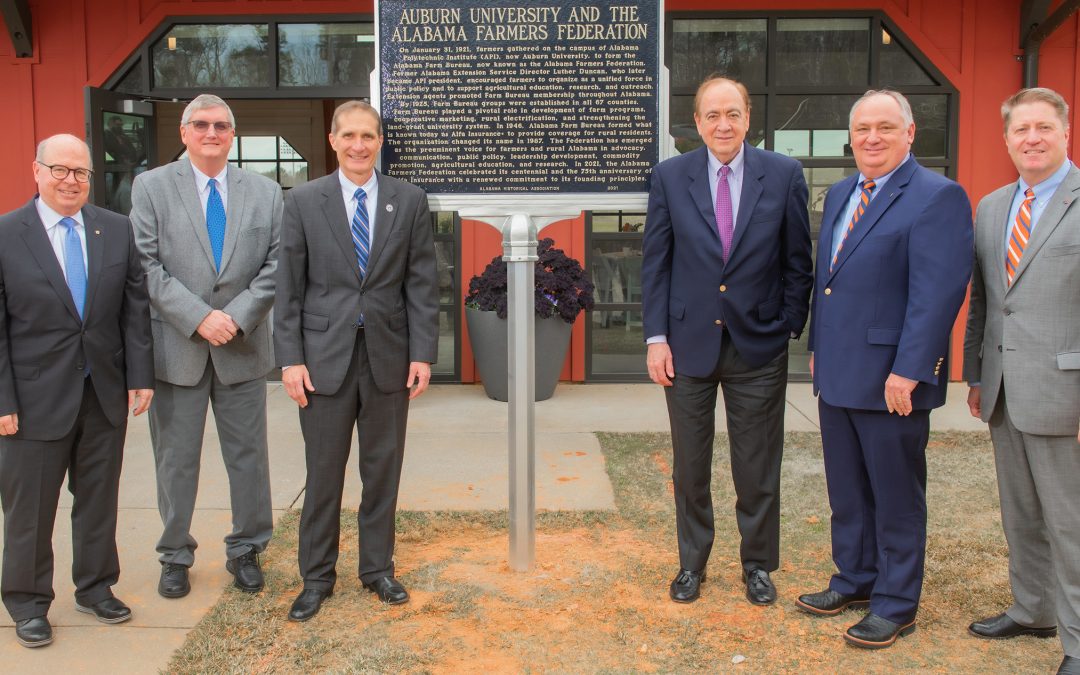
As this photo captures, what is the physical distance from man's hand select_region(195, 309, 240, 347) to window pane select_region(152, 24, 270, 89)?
518cm

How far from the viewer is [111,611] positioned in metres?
3.79

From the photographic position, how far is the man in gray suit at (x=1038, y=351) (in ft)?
10.8

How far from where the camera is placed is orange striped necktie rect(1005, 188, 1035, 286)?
3406 mm

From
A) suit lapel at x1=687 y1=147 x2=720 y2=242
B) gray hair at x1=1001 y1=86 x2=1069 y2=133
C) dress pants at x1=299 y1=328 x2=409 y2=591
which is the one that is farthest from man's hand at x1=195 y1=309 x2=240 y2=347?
gray hair at x1=1001 y1=86 x2=1069 y2=133

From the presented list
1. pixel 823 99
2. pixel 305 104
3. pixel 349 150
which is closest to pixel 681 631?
pixel 349 150

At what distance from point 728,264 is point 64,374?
99.9 inches

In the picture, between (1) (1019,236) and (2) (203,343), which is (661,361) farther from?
(2) (203,343)

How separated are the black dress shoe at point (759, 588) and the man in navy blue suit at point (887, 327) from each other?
399mm

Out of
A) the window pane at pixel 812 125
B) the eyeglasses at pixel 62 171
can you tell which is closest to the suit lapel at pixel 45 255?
the eyeglasses at pixel 62 171

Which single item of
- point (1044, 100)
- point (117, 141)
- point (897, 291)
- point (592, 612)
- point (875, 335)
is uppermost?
point (117, 141)

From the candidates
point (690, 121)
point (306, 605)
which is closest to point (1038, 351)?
point (306, 605)

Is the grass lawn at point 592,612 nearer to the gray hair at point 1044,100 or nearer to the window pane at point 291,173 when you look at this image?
the gray hair at point 1044,100

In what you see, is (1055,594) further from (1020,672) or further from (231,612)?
(231,612)

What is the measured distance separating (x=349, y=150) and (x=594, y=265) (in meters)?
5.08
